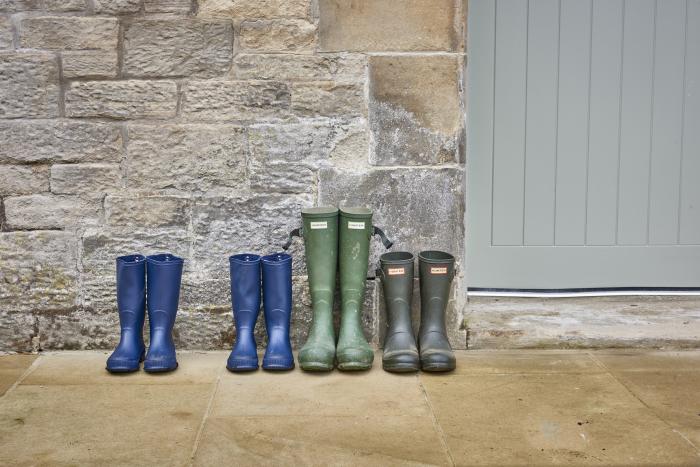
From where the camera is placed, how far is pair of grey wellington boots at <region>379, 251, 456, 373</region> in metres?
3.28

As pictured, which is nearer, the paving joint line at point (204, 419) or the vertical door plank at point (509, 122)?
the paving joint line at point (204, 419)

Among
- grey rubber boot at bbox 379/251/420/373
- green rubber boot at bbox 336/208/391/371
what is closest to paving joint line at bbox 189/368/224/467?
green rubber boot at bbox 336/208/391/371

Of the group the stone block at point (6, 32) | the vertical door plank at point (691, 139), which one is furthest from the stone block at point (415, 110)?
the stone block at point (6, 32)

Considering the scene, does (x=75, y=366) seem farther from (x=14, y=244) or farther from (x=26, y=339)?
(x=14, y=244)

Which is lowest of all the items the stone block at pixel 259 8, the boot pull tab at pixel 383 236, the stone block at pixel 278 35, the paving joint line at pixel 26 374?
the paving joint line at pixel 26 374

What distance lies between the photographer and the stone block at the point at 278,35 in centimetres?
338

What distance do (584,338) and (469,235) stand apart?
27.2 inches

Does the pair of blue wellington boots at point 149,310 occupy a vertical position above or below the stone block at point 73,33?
below

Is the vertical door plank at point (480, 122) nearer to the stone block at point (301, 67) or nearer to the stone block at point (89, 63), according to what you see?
the stone block at point (301, 67)

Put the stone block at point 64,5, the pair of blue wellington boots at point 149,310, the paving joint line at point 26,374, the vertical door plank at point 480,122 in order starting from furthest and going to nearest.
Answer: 1. the vertical door plank at point 480,122
2. the stone block at point 64,5
3. the pair of blue wellington boots at point 149,310
4. the paving joint line at point 26,374

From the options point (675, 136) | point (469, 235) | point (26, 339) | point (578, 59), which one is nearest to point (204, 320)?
point (26, 339)

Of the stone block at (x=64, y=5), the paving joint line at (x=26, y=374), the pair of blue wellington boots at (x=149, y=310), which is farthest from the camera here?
the stone block at (x=64, y=5)

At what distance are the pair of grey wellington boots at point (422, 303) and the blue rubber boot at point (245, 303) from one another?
49cm

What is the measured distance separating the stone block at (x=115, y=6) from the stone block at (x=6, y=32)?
1.13ft
